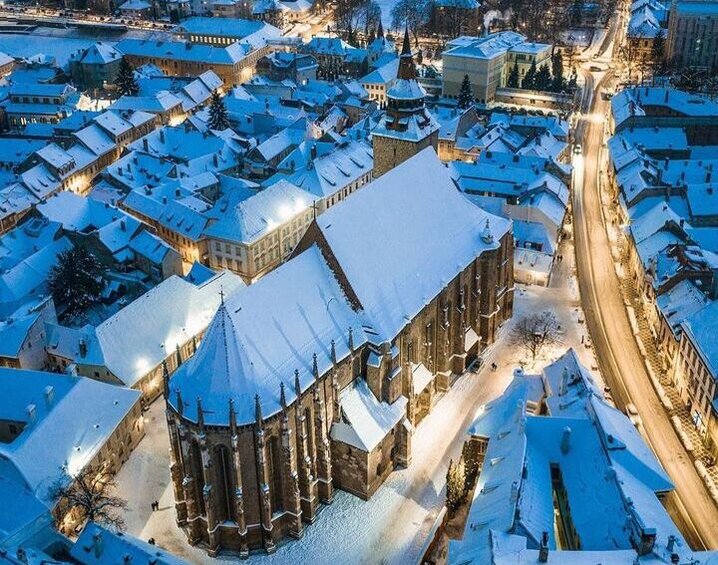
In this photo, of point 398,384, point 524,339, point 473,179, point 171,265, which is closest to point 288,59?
point 473,179

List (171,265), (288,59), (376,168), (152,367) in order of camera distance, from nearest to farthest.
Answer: (152,367), (376,168), (171,265), (288,59)

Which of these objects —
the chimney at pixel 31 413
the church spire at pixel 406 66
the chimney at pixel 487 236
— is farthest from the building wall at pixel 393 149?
the chimney at pixel 31 413

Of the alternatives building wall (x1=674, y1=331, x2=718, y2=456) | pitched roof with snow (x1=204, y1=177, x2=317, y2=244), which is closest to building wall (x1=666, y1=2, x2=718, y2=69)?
pitched roof with snow (x1=204, y1=177, x2=317, y2=244)

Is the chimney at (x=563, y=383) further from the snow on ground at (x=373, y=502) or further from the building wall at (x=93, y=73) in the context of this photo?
the building wall at (x=93, y=73)

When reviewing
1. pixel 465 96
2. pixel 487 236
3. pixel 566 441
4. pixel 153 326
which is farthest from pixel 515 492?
pixel 465 96

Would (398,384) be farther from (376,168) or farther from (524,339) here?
(376,168)

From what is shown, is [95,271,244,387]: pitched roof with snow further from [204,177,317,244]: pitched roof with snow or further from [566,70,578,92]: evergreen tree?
[566,70,578,92]: evergreen tree
